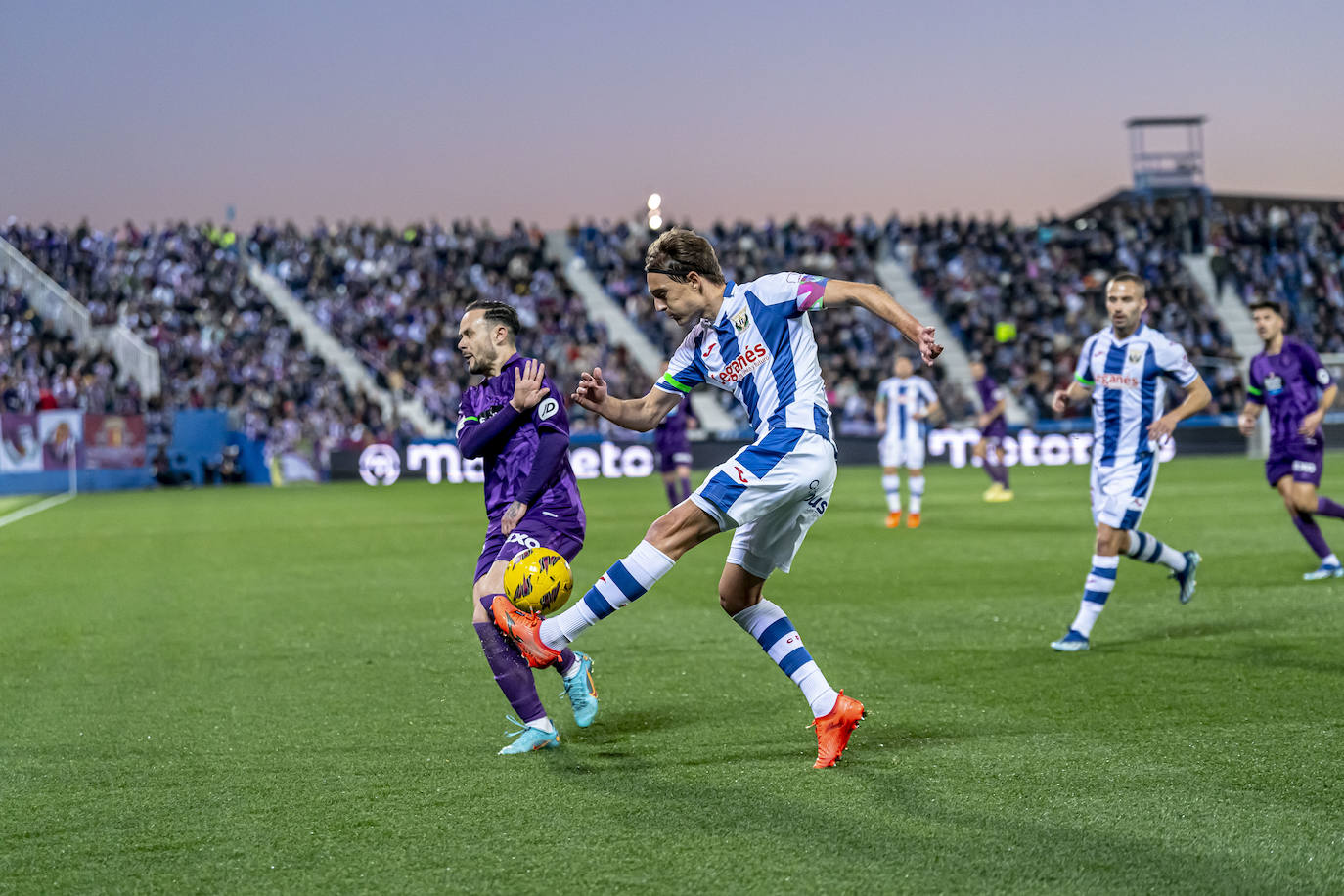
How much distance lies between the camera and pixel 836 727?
5164mm

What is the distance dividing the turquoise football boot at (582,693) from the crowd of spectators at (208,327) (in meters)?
26.5

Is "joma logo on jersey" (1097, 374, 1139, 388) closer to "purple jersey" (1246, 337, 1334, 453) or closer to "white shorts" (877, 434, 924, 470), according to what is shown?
"purple jersey" (1246, 337, 1334, 453)

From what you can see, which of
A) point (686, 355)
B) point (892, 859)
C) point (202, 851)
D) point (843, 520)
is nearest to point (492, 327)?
point (686, 355)

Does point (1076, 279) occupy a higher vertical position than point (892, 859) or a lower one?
higher

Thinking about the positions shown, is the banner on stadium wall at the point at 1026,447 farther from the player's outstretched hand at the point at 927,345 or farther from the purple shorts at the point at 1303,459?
the player's outstretched hand at the point at 927,345

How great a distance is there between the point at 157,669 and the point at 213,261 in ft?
105

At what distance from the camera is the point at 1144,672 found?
693 cm

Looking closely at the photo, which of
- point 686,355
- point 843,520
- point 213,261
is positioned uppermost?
point 213,261

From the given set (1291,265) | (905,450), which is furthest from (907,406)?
(1291,265)

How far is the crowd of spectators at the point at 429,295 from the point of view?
35.2m

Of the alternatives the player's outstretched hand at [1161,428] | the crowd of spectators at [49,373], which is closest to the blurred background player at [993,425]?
the player's outstretched hand at [1161,428]

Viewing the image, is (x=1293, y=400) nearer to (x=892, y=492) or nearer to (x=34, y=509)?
(x=892, y=492)

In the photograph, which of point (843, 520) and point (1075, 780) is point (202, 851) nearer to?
point (1075, 780)

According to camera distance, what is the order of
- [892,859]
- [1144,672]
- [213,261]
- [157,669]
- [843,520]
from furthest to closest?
[213,261] < [843,520] < [157,669] < [1144,672] < [892,859]
